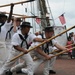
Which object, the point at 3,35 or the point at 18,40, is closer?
the point at 18,40

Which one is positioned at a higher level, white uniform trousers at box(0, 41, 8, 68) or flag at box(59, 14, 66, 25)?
flag at box(59, 14, 66, 25)

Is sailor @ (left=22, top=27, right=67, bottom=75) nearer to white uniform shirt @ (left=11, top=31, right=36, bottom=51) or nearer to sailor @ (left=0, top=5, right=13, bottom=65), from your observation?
white uniform shirt @ (left=11, top=31, right=36, bottom=51)

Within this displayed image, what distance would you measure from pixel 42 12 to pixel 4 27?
2515 centimetres

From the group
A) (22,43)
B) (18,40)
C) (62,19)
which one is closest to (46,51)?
(22,43)

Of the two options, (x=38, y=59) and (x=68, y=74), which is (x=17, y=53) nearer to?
(x=38, y=59)

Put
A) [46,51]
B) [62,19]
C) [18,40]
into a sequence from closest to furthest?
1. [18,40]
2. [46,51]
3. [62,19]

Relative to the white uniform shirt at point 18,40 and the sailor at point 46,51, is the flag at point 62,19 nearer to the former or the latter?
the sailor at point 46,51

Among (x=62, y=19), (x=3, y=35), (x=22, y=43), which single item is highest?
(x=62, y=19)

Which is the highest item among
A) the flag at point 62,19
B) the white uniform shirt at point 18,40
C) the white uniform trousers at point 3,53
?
the flag at point 62,19

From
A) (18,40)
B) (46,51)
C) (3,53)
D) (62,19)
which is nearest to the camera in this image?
(18,40)

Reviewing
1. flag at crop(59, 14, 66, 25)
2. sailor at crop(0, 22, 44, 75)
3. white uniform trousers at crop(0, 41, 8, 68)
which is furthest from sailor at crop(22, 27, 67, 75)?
flag at crop(59, 14, 66, 25)

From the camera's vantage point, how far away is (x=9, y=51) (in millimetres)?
9523

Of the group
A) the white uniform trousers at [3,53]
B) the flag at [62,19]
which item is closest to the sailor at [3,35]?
the white uniform trousers at [3,53]

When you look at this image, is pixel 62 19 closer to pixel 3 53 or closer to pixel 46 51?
pixel 46 51
